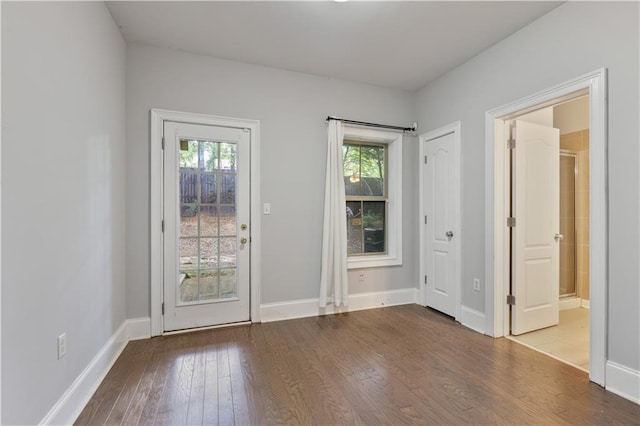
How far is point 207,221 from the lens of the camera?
10.1ft

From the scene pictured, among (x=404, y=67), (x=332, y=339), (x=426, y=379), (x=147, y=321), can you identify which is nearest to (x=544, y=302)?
(x=426, y=379)

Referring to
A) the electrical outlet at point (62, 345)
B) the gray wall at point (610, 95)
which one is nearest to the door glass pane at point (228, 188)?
the electrical outlet at point (62, 345)

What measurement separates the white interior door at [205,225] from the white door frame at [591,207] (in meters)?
2.45

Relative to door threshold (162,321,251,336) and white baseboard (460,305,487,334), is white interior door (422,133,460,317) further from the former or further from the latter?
door threshold (162,321,251,336)

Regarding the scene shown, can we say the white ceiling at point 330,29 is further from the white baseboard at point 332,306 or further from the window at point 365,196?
the white baseboard at point 332,306

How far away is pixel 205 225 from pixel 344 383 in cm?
198

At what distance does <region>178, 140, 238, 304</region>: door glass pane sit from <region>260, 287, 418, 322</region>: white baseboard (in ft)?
1.52

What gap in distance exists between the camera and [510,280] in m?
2.94

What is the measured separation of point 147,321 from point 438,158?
11.8 ft

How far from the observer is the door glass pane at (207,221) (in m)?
3.02

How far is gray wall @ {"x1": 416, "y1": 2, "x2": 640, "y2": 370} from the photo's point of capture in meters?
1.92

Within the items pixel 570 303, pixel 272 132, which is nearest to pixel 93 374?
pixel 272 132

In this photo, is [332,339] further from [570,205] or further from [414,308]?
[570,205]

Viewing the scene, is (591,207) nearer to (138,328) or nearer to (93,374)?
(93,374)
